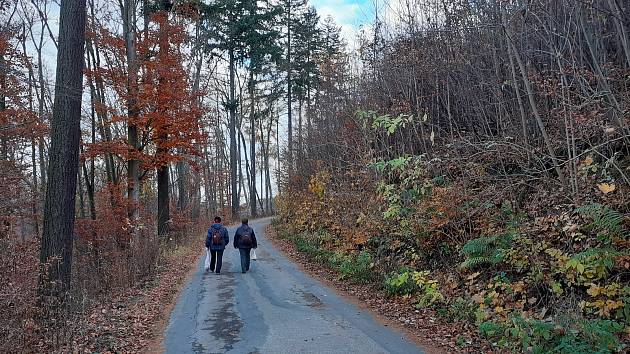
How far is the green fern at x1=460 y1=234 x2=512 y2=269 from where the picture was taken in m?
8.80

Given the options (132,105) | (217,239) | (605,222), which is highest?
(132,105)

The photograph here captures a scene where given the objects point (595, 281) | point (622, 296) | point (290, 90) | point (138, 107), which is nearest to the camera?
point (622, 296)

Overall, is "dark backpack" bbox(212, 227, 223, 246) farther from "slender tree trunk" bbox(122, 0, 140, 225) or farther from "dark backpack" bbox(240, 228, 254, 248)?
"slender tree trunk" bbox(122, 0, 140, 225)

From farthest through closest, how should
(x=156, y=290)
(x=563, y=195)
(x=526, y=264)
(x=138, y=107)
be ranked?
(x=138, y=107) → (x=156, y=290) → (x=563, y=195) → (x=526, y=264)

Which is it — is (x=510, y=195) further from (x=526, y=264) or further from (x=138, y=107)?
(x=138, y=107)

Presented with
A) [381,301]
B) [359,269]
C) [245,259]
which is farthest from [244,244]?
[381,301]

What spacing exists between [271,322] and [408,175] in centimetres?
610

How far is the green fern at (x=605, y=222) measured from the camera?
6.89 meters

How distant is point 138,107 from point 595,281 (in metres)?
16.5

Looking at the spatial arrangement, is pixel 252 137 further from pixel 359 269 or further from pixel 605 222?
pixel 605 222

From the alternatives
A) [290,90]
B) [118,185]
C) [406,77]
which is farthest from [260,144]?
[406,77]

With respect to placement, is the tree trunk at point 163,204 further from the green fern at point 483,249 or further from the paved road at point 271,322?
the green fern at point 483,249

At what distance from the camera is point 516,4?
10.4 m

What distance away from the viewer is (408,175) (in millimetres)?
13289
